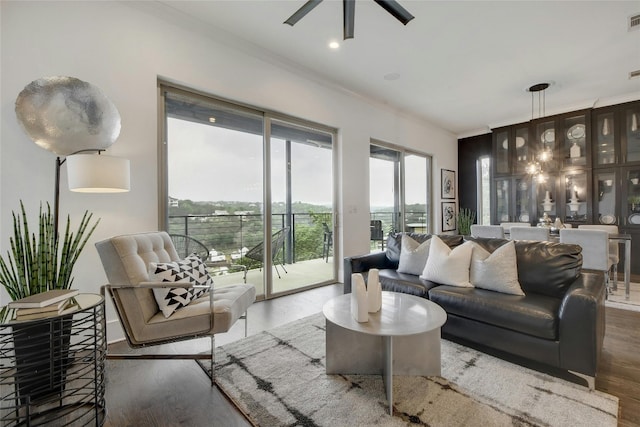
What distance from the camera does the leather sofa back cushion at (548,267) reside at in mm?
2301

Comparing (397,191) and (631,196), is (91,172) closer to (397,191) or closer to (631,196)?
(397,191)

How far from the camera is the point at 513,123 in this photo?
19.7ft

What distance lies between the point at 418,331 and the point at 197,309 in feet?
4.63

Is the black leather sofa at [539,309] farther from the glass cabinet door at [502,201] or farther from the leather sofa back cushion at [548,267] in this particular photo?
the glass cabinet door at [502,201]

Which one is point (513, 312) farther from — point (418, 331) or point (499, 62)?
point (499, 62)

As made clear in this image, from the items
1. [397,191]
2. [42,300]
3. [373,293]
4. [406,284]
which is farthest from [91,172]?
[397,191]

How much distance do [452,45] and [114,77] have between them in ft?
11.4

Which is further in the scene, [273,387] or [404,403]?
[273,387]

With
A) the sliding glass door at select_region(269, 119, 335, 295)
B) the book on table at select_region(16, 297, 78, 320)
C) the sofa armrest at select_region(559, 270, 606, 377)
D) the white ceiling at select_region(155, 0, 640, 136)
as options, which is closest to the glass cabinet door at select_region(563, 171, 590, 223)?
the white ceiling at select_region(155, 0, 640, 136)

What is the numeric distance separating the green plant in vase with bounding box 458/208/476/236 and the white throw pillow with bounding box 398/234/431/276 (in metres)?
4.20

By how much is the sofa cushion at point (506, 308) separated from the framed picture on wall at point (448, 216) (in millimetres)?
4412

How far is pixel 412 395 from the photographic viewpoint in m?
1.71

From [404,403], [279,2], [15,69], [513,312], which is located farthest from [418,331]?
[15,69]

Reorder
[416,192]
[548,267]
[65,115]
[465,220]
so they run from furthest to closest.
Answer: [465,220]
[416,192]
[548,267]
[65,115]
